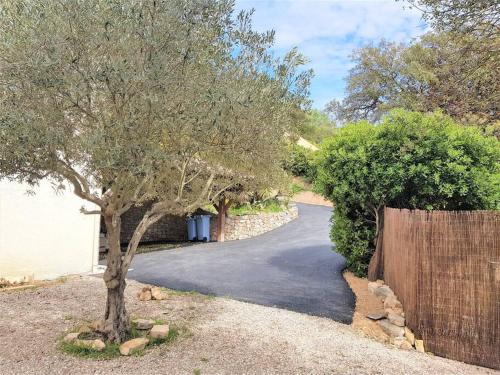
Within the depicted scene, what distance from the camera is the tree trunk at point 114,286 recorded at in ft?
19.9

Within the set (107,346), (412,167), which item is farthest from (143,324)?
(412,167)

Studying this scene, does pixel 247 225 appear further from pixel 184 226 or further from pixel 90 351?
pixel 90 351

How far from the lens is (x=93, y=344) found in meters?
5.78

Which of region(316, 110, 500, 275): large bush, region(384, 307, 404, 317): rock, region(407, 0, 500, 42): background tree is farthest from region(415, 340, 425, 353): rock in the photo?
region(407, 0, 500, 42): background tree

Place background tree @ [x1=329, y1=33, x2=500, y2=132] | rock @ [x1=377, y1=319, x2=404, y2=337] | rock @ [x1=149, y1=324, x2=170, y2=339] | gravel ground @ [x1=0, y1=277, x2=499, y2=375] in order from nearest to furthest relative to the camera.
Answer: gravel ground @ [x1=0, y1=277, x2=499, y2=375], rock @ [x1=149, y1=324, x2=170, y2=339], rock @ [x1=377, y1=319, x2=404, y2=337], background tree @ [x1=329, y1=33, x2=500, y2=132]

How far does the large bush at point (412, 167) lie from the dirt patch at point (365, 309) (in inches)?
37.6

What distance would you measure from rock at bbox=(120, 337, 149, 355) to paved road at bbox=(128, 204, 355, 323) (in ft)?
11.3

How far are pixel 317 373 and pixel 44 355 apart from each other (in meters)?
4.04

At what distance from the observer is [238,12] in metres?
5.53

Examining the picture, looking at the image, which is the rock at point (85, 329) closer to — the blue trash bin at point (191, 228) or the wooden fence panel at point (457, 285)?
the wooden fence panel at point (457, 285)

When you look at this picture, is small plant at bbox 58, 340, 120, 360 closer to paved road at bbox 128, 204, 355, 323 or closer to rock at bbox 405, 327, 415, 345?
paved road at bbox 128, 204, 355, 323

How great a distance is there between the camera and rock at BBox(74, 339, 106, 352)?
5.74 metres

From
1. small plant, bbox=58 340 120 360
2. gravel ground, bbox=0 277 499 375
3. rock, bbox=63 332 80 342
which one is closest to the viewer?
gravel ground, bbox=0 277 499 375

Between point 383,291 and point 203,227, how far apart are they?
1199 cm
